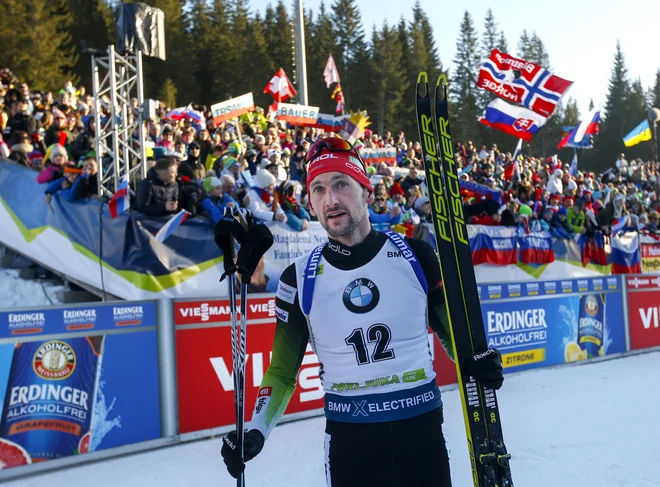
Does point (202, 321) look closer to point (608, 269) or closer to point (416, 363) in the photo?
point (416, 363)

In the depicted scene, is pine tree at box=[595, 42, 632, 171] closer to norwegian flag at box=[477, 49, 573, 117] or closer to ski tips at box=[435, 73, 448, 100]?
norwegian flag at box=[477, 49, 573, 117]

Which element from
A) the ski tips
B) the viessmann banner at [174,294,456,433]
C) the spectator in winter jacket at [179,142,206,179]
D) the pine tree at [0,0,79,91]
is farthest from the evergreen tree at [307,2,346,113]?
the ski tips

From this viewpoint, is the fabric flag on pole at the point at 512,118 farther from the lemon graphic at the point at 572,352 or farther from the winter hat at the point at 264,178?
the winter hat at the point at 264,178

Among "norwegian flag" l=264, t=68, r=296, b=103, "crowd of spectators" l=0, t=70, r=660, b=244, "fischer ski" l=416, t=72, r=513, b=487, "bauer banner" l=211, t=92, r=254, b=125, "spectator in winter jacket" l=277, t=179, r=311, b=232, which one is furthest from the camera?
"norwegian flag" l=264, t=68, r=296, b=103

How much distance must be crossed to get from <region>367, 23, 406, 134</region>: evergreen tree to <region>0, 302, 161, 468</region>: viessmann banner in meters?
53.2

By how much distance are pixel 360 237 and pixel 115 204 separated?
6946 millimetres

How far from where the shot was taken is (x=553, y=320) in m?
10.2

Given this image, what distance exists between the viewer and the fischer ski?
8.47 ft

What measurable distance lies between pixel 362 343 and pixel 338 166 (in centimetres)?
79

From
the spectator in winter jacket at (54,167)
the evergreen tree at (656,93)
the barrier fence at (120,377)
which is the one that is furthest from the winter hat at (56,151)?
the evergreen tree at (656,93)

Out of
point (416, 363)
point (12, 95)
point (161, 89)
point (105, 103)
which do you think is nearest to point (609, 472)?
point (416, 363)

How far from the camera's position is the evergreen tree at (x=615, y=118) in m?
73.0

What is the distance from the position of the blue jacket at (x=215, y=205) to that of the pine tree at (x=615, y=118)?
71.3 metres

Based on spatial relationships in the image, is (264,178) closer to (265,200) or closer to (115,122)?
(265,200)
